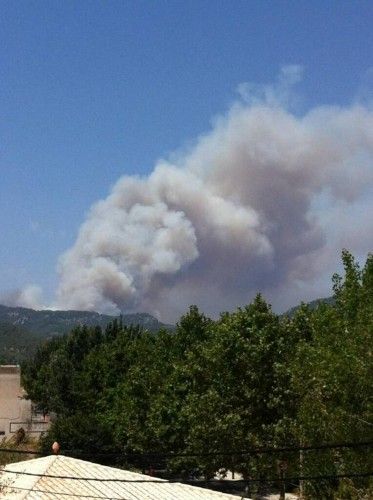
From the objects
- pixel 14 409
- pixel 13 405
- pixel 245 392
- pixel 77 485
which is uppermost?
pixel 245 392

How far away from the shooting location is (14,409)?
101438 millimetres

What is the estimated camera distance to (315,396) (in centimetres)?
3119

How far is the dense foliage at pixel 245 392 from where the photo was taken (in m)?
30.1

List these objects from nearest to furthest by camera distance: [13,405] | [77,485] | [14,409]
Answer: [77,485]
[14,409]
[13,405]

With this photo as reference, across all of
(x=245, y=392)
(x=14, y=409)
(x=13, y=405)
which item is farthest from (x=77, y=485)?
(x=13, y=405)

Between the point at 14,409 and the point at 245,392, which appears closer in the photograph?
the point at 245,392

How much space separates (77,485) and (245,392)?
513 inches

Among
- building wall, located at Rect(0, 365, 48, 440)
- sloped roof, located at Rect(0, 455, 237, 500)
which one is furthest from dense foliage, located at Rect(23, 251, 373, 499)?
building wall, located at Rect(0, 365, 48, 440)

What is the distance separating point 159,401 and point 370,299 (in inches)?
816

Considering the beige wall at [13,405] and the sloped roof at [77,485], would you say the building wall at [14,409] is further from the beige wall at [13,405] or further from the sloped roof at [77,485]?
the sloped roof at [77,485]

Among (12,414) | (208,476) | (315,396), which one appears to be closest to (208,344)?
(208,476)

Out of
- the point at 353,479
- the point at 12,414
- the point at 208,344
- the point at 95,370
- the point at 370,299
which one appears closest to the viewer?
the point at 353,479

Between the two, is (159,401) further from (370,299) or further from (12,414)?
(12,414)

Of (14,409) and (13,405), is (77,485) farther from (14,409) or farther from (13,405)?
(13,405)
